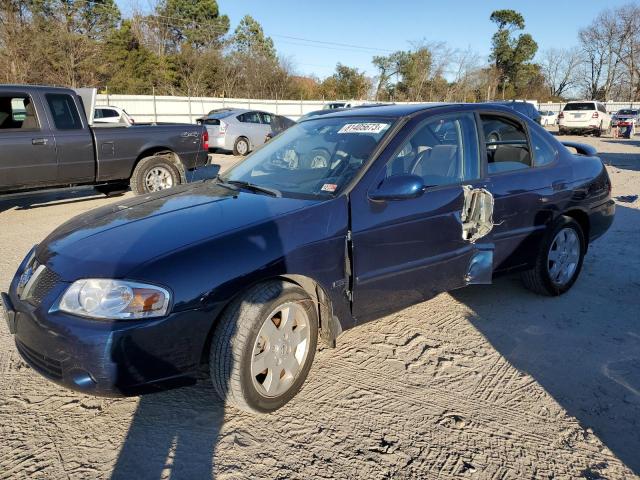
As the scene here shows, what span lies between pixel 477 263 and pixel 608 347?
106 cm

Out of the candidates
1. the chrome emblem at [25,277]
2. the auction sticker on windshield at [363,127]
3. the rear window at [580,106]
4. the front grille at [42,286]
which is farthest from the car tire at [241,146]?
the rear window at [580,106]

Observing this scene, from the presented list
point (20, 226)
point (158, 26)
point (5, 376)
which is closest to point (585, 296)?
point (5, 376)

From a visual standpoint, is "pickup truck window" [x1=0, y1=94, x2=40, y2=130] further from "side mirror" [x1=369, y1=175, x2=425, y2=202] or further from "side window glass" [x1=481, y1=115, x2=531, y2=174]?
"side window glass" [x1=481, y1=115, x2=531, y2=174]

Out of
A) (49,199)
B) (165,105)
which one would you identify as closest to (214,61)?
(165,105)

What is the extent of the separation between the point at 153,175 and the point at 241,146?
8.81m

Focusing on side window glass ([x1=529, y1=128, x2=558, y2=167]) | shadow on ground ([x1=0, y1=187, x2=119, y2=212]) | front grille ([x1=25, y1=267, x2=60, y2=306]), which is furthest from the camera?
shadow on ground ([x1=0, y1=187, x2=119, y2=212])

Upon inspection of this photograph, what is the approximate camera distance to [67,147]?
7.02 metres

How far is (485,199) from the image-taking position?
354cm

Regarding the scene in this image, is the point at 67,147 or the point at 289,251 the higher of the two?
the point at 67,147

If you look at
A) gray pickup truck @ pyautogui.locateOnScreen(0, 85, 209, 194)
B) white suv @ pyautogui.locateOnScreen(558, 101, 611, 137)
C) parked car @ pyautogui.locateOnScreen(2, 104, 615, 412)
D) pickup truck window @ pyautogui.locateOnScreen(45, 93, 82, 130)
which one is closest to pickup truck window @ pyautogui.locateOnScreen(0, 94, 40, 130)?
gray pickup truck @ pyautogui.locateOnScreen(0, 85, 209, 194)

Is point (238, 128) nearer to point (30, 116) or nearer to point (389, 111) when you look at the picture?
point (30, 116)

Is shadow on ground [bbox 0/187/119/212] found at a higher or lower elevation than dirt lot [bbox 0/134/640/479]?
higher

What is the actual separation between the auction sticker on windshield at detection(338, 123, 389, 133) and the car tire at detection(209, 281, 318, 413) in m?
1.31

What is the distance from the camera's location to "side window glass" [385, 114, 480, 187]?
3.27 metres
